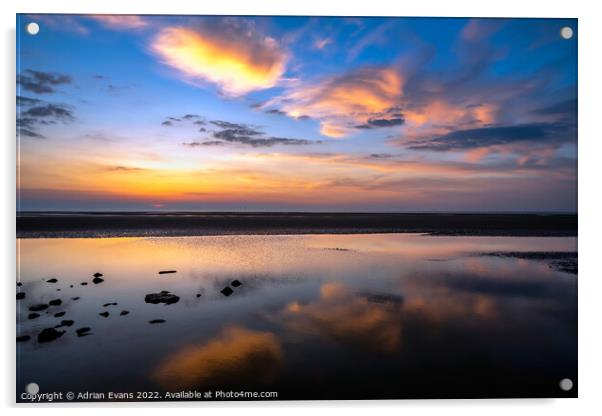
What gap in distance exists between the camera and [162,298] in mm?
5566

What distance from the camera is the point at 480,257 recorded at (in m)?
8.41

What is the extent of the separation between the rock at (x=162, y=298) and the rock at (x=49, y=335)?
1.28 m

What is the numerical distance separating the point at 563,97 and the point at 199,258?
282 inches

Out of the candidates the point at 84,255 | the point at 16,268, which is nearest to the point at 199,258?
the point at 84,255

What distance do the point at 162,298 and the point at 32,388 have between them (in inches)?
73.3

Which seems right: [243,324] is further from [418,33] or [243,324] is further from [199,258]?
[418,33]

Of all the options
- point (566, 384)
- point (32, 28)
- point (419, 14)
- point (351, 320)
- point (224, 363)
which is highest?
point (419, 14)

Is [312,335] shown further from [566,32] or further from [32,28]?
[32,28]

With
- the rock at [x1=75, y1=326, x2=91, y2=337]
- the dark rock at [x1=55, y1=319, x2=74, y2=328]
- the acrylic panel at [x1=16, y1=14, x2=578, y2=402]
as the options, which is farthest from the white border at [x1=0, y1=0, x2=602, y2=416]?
the rock at [x1=75, y1=326, x2=91, y2=337]

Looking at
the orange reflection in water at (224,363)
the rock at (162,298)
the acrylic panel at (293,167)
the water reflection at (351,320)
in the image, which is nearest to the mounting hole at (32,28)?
the acrylic panel at (293,167)

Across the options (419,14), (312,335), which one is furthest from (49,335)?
(419,14)

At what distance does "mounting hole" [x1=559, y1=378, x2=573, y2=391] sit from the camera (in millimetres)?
4215

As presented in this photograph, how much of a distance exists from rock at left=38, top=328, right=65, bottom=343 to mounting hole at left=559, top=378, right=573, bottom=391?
5.91 metres
